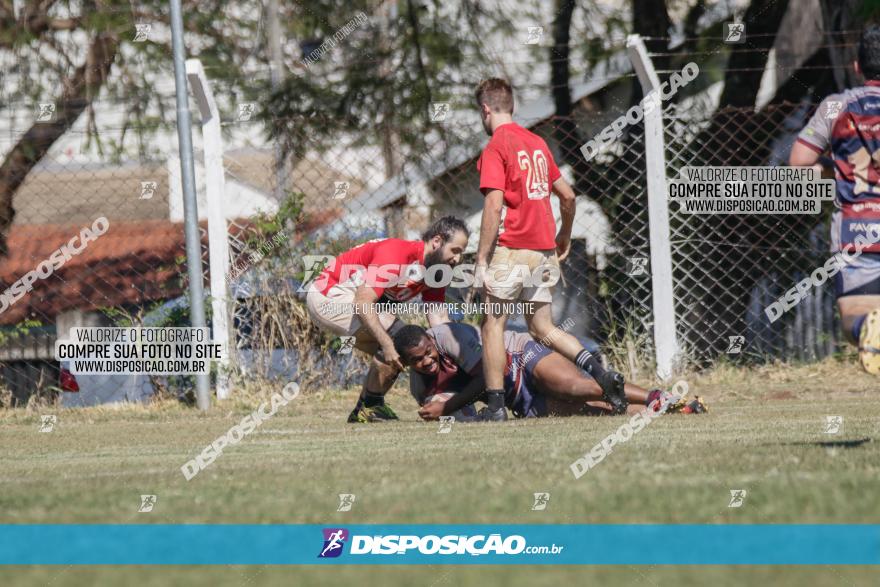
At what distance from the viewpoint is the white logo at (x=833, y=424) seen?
616 centimetres

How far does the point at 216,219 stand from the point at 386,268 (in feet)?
8.98

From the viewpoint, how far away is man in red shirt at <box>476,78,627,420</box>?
723cm

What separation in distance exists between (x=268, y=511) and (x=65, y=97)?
35.6ft

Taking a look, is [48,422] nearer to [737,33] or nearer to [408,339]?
[408,339]

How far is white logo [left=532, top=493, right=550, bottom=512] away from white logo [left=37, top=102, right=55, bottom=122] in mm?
8691

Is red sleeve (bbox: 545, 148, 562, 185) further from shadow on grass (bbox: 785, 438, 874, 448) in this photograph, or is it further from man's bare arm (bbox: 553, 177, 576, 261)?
shadow on grass (bbox: 785, 438, 874, 448)

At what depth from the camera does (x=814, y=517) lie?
11.4ft

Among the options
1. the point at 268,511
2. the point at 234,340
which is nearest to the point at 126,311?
the point at 234,340

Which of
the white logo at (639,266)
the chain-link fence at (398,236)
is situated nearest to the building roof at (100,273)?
the chain-link fence at (398,236)

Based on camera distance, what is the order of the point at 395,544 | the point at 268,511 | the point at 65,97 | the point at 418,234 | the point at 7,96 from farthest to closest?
the point at 65,97 → the point at 7,96 → the point at 418,234 → the point at 268,511 → the point at 395,544

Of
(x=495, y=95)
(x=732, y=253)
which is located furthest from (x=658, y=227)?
(x=495, y=95)

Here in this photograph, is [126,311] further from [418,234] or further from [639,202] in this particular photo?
[639,202]

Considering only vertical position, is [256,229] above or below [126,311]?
above

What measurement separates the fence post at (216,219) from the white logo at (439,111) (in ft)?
7.67
